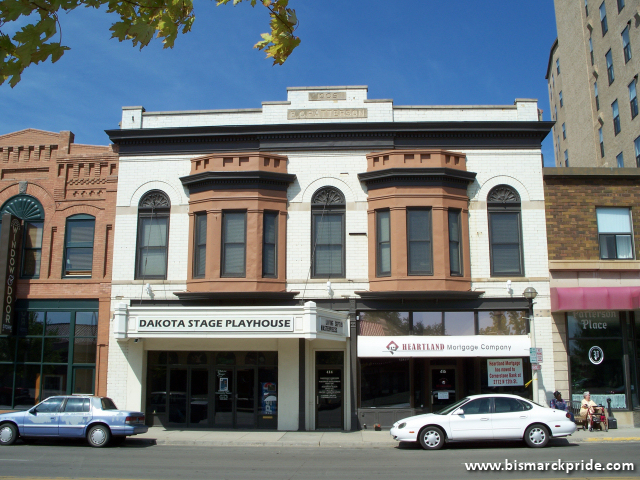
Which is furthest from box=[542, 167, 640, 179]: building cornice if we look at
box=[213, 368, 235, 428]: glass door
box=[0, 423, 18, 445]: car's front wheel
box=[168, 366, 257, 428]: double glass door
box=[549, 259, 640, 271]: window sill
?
box=[0, 423, 18, 445]: car's front wheel

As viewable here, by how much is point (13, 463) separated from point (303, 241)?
10896 millimetres

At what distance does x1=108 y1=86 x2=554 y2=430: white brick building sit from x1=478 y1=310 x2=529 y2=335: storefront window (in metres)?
0.05

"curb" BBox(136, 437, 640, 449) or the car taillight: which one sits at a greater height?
the car taillight

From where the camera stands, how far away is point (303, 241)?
Result: 20.5 meters

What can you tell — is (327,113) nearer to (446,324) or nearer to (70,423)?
(446,324)

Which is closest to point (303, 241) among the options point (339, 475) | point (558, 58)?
point (339, 475)

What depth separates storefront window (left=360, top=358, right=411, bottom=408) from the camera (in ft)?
64.3

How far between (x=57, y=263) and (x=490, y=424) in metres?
16.2

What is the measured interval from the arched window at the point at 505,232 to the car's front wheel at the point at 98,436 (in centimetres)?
1322

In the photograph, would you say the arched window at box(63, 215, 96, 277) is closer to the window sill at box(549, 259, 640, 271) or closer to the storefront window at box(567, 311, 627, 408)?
the window sill at box(549, 259, 640, 271)

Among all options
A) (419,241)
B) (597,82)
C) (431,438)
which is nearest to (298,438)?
(431,438)

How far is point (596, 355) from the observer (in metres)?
19.6

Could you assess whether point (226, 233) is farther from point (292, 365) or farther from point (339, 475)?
point (339, 475)

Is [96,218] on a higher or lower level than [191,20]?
higher
